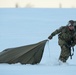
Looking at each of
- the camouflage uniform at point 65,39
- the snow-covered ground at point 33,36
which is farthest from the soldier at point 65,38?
the snow-covered ground at point 33,36

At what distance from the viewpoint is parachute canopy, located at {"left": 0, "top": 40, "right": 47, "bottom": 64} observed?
12.7 metres

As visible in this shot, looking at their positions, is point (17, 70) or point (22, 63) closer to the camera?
point (17, 70)

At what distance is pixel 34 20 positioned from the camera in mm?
28359

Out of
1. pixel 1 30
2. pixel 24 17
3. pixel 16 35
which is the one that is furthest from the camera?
pixel 24 17

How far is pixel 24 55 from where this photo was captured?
1278cm

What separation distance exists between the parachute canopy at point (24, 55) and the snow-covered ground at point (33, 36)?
246 mm

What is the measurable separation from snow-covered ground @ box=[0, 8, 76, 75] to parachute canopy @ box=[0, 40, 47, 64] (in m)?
0.25

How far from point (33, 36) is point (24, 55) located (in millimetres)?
8938

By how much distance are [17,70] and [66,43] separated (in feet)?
7.76

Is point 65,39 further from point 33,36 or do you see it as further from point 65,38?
point 33,36

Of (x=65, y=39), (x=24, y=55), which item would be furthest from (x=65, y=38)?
(x=24, y=55)

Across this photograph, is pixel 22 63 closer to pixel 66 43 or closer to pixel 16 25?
pixel 66 43

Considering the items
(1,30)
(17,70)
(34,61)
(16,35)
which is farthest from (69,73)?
(1,30)

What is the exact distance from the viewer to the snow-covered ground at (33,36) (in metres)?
11.0
